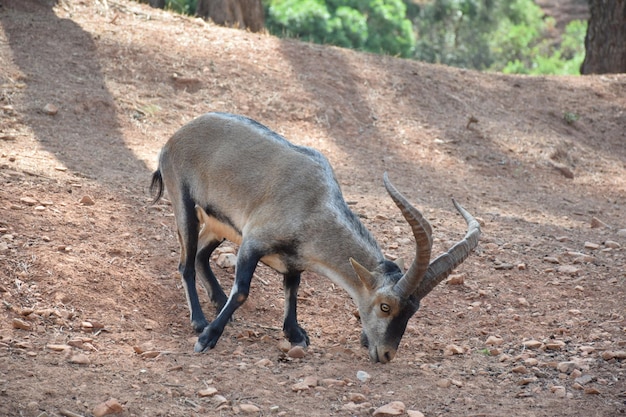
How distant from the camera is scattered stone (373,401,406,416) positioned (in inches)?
199

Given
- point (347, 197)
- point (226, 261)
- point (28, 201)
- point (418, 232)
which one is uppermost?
point (418, 232)

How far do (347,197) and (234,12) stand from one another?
792 cm

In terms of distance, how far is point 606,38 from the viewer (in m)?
16.4

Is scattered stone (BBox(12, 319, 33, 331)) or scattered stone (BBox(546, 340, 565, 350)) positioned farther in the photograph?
scattered stone (BBox(546, 340, 565, 350))

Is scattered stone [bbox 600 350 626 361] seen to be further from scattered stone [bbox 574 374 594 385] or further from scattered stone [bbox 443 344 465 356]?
scattered stone [bbox 443 344 465 356]

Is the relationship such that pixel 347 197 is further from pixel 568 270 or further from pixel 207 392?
pixel 207 392

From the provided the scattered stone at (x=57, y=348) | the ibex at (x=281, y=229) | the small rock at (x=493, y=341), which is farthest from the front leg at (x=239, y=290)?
the small rock at (x=493, y=341)

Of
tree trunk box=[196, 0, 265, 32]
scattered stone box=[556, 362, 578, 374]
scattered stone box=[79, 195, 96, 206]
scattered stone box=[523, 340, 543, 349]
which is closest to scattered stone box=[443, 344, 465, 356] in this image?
scattered stone box=[523, 340, 543, 349]

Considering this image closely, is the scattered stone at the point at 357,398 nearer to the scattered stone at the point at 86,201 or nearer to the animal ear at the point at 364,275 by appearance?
the animal ear at the point at 364,275

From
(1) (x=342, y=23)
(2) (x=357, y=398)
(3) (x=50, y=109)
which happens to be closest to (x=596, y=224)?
(2) (x=357, y=398)

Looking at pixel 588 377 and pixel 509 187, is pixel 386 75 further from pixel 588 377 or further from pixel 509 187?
pixel 588 377

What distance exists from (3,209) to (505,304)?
463 centimetres

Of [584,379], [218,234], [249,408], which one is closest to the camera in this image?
[249,408]

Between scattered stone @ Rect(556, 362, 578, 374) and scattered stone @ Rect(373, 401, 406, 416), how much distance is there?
55.3 inches
